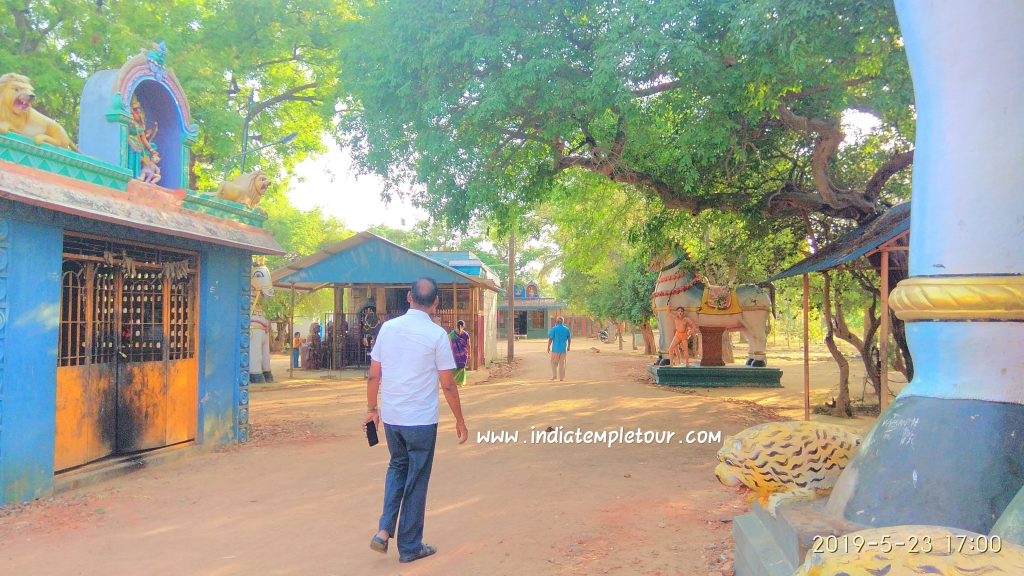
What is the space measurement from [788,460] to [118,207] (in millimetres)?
6196

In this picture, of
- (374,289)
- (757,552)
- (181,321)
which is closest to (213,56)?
(181,321)

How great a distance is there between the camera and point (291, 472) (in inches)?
282

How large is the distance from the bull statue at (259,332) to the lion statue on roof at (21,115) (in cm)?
1063

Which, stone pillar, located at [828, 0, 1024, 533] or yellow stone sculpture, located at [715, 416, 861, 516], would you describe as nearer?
stone pillar, located at [828, 0, 1024, 533]

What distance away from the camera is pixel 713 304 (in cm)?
1572

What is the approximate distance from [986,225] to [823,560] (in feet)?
5.93

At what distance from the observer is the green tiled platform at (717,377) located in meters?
15.4

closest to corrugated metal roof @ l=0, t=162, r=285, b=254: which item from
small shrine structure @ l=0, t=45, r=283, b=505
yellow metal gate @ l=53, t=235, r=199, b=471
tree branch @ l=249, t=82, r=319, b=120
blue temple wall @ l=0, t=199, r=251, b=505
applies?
small shrine structure @ l=0, t=45, r=283, b=505

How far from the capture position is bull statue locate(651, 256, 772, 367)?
15.6 metres

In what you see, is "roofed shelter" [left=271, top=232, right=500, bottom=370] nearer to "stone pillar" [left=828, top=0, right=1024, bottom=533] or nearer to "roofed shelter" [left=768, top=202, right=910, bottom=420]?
"roofed shelter" [left=768, top=202, right=910, bottom=420]

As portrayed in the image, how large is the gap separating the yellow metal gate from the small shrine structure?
0.05ft

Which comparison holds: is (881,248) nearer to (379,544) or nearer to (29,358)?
(379,544)

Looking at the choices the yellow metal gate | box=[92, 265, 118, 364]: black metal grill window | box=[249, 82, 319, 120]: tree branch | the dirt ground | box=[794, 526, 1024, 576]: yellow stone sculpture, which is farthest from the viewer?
box=[249, 82, 319, 120]: tree branch
